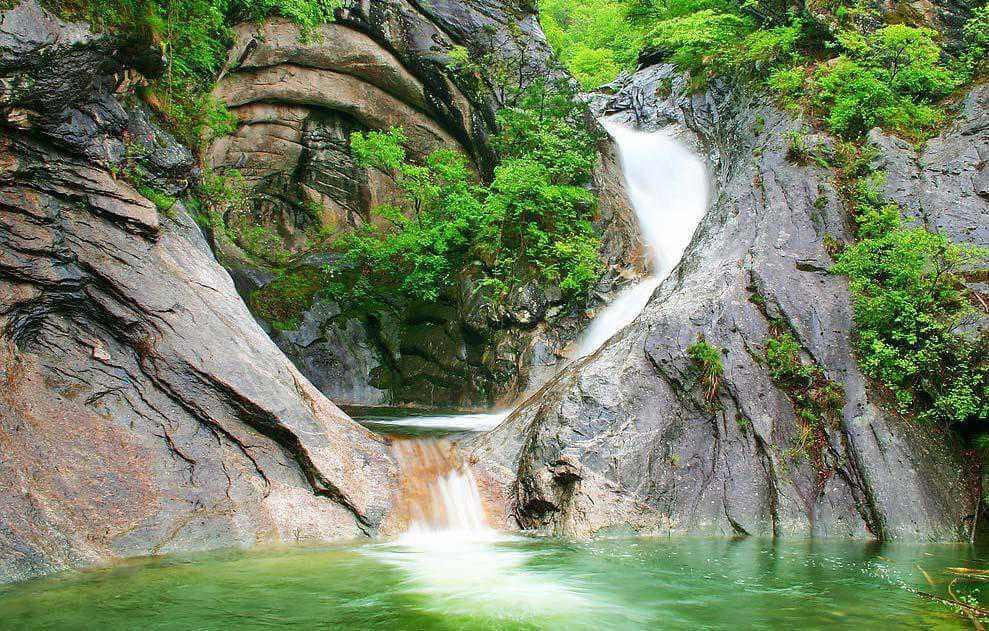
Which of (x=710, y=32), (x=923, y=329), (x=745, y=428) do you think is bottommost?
(x=745, y=428)

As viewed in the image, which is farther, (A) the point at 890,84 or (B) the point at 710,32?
(B) the point at 710,32

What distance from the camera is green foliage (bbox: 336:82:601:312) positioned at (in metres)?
15.3

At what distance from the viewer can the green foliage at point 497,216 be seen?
15.3m

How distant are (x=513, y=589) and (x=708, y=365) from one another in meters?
4.89

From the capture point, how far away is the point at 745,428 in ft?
29.1

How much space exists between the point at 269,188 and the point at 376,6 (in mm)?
6175

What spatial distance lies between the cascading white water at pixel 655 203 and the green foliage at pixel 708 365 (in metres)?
4.45

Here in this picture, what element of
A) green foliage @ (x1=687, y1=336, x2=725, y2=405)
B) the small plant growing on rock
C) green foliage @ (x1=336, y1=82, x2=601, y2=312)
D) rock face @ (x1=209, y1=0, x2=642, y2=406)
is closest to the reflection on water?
green foliage @ (x1=687, y1=336, x2=725, y2=405)

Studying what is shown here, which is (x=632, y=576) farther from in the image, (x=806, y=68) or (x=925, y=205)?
(x=806, y=68)

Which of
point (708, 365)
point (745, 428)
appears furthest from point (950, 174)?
point (745, 428)

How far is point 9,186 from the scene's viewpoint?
7.48 metres

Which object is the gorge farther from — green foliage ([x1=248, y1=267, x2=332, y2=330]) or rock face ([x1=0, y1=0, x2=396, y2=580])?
green foliage ([x1=248, y1=267, x2=332, y2=330])

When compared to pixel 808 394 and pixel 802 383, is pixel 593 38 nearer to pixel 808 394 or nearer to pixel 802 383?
pixel 802 383

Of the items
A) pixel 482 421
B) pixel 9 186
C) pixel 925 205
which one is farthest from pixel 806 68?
pixel 9 186
